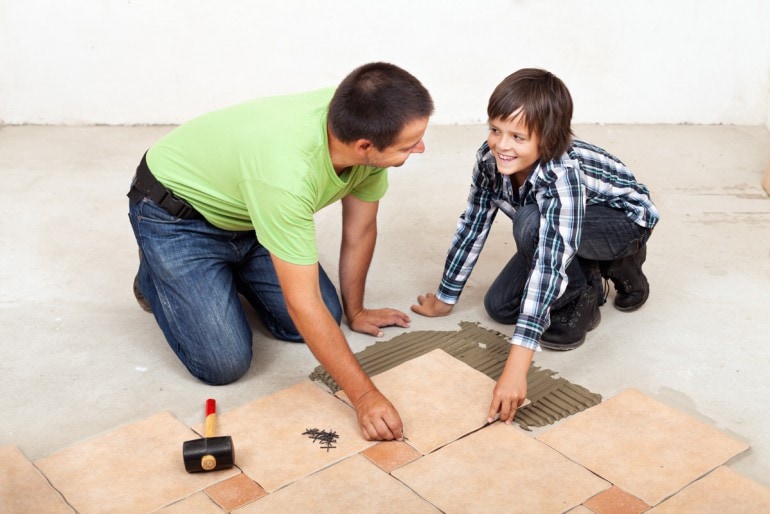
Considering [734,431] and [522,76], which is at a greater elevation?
[522,76]

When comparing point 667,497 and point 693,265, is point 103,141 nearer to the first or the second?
point 693,265

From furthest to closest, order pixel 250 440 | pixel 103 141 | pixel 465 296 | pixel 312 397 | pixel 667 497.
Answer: pixel 103 141 < pixel 465 296 < pixel 312 397 < pixel 250 440 < pixel 667 497

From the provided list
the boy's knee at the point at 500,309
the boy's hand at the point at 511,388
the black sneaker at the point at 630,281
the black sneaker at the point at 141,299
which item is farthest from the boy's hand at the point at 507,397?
the black sneaker at the point at 141,299

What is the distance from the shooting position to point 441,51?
4559 mm

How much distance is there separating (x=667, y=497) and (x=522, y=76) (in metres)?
1.12

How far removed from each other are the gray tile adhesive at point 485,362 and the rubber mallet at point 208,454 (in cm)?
45

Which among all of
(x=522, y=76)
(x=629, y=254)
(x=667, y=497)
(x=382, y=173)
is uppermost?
(x=522, y=76)

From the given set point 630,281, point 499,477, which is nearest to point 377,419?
point 499,477

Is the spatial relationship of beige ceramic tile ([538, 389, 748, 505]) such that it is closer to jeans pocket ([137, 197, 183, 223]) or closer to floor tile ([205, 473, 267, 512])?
floor tile ([205, 473, 267, 512])

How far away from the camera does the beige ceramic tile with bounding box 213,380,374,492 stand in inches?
79.2

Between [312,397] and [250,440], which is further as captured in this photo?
[312,397]

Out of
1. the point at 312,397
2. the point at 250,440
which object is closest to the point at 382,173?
the point at 312,397

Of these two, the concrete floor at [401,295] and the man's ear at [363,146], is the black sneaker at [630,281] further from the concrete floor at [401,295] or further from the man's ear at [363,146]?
the man's ear at [363,146]

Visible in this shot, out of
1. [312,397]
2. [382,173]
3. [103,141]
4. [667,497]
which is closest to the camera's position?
[667,497]
